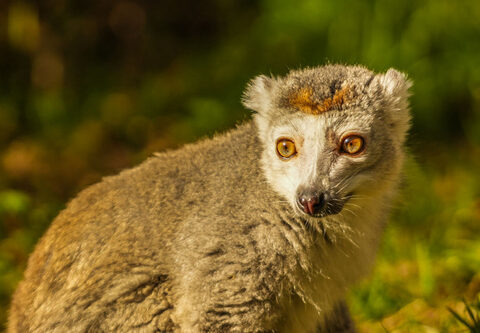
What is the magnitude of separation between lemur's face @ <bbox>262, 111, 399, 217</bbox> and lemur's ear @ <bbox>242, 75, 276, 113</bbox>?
29 centimetres

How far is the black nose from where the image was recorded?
381 centimetres

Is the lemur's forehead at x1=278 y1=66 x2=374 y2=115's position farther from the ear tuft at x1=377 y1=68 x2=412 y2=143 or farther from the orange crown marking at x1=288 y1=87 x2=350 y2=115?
the ear tuft at x1=377 y1=68 x2=412 y2=143

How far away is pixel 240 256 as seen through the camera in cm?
396

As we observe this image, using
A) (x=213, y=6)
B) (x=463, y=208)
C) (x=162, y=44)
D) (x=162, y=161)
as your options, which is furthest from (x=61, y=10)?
(x=463, y=208)

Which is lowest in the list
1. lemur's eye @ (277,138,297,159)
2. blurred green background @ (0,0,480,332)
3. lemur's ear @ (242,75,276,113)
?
lemur's eye @ (277,138,297,159)

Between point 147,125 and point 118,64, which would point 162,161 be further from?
point 118,64

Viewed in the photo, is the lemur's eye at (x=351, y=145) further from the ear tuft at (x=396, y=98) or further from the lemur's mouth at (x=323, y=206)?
the ear tuft at (x=396, y=98)

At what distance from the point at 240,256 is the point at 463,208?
164 inches

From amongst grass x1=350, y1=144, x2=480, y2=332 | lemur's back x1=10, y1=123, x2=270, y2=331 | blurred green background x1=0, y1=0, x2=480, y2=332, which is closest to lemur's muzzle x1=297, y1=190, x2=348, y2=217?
lemur's back x1=10, y1=123, x2=270, y2=331

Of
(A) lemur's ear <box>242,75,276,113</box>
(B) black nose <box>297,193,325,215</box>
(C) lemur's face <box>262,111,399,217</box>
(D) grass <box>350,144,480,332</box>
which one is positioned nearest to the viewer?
(B) black nose <box>297,193,325,215</box>

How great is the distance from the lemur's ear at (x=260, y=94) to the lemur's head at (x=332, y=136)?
0.07 m

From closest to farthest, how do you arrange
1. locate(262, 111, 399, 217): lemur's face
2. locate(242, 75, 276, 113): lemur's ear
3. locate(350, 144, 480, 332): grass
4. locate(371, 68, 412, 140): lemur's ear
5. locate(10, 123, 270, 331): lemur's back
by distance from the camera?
locate(262, 111, 399, 217): lemur's face → locate(10, 123, 270, 331): lemur's back → locate(371, 68, 412, 140): lemur's ear → locate(242, 75, 276, 113): lemur's ear → locate(350, 144, 480, 332): grass

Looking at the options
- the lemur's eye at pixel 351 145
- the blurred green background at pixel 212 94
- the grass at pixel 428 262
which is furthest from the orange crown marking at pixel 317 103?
the blurred green background at pixel 212 94

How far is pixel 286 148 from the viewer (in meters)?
4.20
